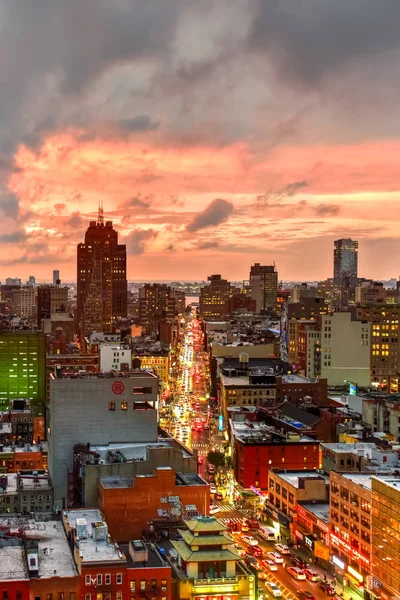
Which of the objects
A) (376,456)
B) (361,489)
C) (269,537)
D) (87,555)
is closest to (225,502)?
(269,537)

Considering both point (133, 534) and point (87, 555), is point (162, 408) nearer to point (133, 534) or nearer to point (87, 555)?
point (133, 534)

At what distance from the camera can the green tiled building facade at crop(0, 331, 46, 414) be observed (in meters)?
172

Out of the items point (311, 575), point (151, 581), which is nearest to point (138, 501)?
A: point (151, 581)

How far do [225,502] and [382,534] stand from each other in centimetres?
3640

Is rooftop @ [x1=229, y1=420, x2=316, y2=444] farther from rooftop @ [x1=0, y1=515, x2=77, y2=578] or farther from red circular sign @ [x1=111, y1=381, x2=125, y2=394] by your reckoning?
rooftop @ [x1=0, y1=515, x2=77, y2=578]

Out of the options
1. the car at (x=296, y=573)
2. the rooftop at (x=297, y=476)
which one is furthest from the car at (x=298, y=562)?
the rooftop at (x=297, y=476)

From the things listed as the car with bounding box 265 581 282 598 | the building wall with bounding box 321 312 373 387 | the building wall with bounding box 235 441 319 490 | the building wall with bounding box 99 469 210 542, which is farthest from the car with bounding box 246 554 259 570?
the building wall with bounding box 321 312 373 387

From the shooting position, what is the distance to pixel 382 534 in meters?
66.1

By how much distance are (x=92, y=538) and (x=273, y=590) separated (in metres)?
15.7

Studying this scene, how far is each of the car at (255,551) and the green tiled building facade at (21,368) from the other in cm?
9779

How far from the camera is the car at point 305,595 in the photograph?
68062mm

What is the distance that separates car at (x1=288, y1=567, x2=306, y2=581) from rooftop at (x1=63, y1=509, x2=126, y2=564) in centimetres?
1756

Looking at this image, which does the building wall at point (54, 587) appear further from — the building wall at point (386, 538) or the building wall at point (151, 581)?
the building wall at point (386, 538)

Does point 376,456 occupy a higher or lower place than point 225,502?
higher
